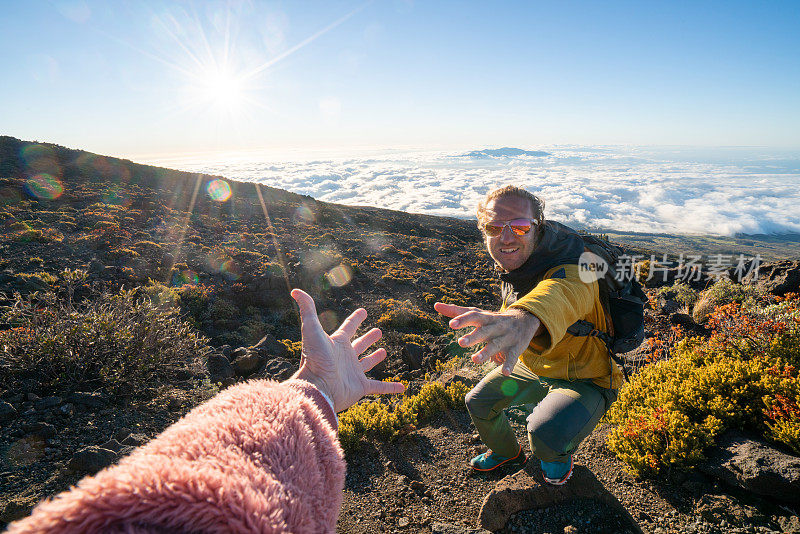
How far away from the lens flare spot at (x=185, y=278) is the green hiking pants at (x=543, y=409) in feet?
31.5

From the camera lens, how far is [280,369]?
560 centimetres

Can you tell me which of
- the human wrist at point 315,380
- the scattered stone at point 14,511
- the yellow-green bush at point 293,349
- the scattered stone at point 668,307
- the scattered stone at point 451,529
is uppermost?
the human wrist at point 315,380

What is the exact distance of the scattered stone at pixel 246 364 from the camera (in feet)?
19.1

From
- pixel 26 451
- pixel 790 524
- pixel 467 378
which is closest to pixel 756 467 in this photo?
pixel 790 524

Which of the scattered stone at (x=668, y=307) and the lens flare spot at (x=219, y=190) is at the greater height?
the lens flare spot at (x=219, y=190)

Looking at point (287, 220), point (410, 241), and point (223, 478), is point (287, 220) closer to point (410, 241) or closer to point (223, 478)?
point (410, 241)

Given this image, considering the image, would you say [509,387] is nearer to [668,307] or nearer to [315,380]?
[315,380]

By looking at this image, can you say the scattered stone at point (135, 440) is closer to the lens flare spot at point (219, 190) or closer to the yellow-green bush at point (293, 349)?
the yellow-green bush at point (293, 349)

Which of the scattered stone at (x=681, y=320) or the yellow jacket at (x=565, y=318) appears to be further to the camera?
the scattered stone at (x=681, y=320)

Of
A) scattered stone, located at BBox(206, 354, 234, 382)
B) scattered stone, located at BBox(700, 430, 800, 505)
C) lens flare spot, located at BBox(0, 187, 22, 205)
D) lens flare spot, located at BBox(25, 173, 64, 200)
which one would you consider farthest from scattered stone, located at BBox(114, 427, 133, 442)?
lens flare spot, located at BBox(25, 173, 64, 200)

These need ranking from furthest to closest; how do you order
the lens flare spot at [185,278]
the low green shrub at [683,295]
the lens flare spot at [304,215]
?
the lens flare spot at [304,215]
the lens flare spot at [185,278]
the low green shrub at [683,295]

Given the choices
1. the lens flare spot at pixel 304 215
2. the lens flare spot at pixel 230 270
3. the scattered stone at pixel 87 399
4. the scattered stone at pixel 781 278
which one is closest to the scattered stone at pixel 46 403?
the scattered stone at pixel 87 399

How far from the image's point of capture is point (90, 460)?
2627mm

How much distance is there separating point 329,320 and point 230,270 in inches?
166
